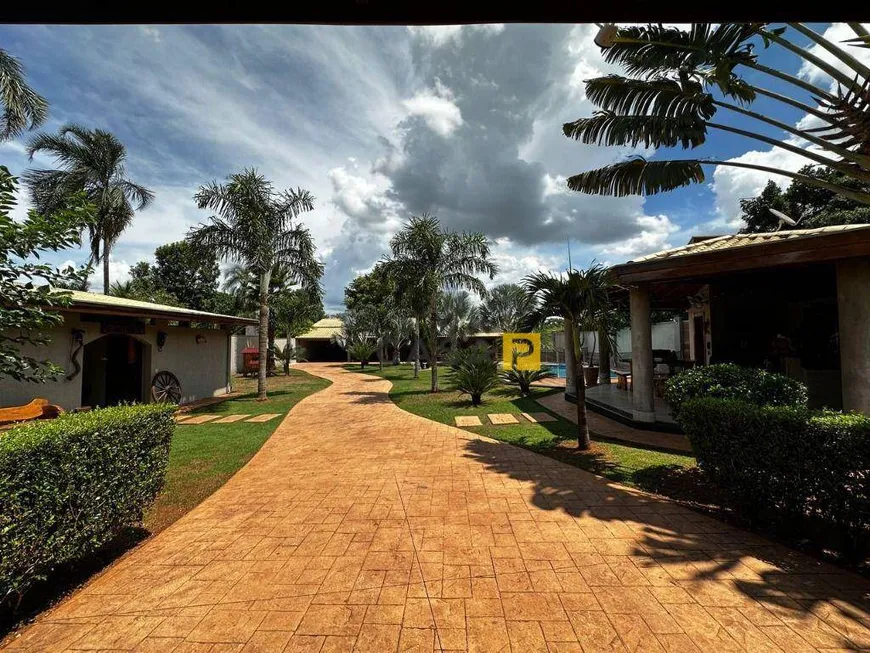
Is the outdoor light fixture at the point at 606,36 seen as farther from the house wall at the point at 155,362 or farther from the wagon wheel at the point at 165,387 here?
the wagon wheel at the point at 165,387

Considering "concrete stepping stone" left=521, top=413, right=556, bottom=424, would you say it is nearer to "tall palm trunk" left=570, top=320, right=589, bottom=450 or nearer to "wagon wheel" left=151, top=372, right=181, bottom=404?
"tall palm trunk" left=570, top=320, right=589, bottom=450

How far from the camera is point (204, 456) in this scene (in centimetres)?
700

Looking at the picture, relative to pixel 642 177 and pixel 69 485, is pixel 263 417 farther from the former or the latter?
pixel 642 177

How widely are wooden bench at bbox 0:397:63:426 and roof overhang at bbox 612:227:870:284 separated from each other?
12202 mm

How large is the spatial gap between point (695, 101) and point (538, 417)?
7532 millimetres

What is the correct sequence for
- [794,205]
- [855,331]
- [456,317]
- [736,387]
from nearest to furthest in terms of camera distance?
[736,387], [855,331], [794,205], [456,317]

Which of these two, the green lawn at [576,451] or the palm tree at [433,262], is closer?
the green lawn at [576,451]

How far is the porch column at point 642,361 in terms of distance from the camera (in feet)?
26.6

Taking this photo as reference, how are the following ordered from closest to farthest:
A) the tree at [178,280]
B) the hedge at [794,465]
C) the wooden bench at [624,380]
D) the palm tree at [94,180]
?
the hedge at [794,465], the wooden bench at [624,380], the palm tree at [94,180], the tree at [178,280]

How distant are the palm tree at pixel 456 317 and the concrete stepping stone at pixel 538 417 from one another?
71.4 ft

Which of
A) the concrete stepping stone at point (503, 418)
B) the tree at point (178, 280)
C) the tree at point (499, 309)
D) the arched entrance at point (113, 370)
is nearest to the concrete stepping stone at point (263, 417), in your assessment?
the arched entrance at point (113, 370)

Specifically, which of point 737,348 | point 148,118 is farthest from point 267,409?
point 737,348

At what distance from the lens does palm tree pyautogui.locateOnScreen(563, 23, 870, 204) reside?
15.1ft

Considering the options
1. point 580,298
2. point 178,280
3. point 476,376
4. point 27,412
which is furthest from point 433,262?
point 178,280
